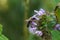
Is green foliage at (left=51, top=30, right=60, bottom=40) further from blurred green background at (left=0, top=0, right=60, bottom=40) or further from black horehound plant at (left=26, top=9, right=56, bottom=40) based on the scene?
blurred green background at (left=0, top=0, right=60, bottom=40)

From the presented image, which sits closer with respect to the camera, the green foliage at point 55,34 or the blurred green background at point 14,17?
the green foliage at point 55,34

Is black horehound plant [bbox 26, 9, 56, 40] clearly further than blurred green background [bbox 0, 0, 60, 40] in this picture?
No

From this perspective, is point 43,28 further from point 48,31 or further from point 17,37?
point 17,37

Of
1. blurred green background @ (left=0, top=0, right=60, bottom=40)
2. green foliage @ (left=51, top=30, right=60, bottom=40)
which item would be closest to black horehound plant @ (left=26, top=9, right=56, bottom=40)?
green foliage @ (left=51, top=30, right=60, bottom=40)

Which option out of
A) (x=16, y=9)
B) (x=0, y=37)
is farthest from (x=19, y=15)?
(x=0, y=37)

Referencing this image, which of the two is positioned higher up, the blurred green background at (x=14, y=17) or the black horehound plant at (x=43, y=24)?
the blurred green background at (x=14, y=17)

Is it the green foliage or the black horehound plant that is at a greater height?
the black horehound plant

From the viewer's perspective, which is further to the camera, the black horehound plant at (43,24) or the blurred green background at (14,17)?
the blurred green background at (14,17)

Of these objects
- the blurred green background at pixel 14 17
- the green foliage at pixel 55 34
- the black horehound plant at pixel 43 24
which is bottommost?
the green foliage at pixel 55 34

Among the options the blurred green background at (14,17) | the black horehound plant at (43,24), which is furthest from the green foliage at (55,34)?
the blurred green background at (14,17)

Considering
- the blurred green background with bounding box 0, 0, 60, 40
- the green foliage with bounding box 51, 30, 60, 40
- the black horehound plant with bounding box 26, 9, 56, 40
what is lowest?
the green foliage with bounding box 51, 30, 60, 40

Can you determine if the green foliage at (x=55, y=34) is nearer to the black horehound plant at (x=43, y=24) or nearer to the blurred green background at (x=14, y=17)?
the black horehound plant at (x=43, y=24)

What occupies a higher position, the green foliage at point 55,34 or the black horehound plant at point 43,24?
the black horehound plant at point 43,24
